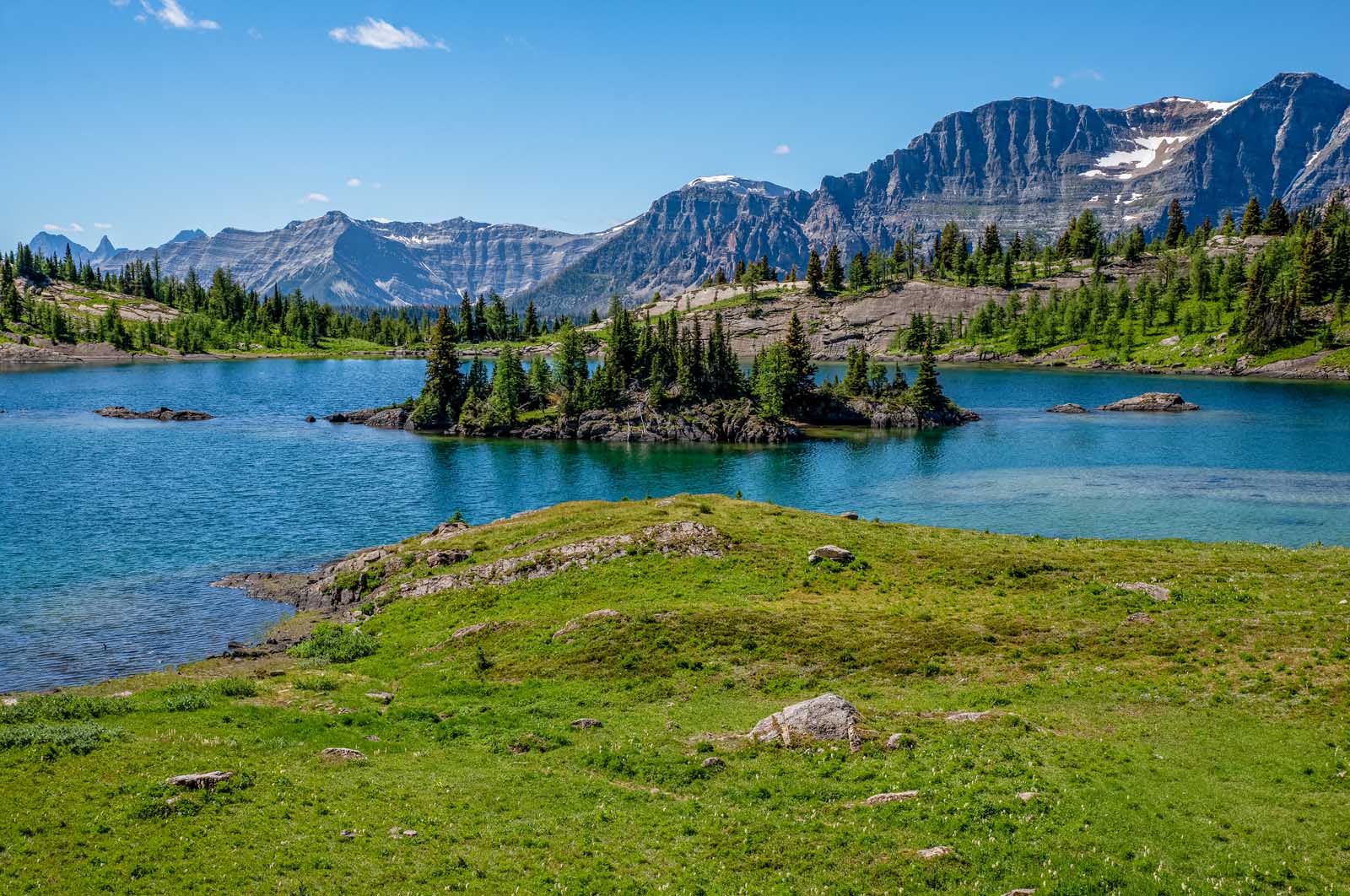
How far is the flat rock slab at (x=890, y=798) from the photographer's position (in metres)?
→ 23.4

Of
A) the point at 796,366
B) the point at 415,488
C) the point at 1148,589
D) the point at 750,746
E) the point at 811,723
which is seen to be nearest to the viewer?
the point at 750,746

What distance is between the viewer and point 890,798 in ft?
77.2

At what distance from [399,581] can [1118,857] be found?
1872 inches

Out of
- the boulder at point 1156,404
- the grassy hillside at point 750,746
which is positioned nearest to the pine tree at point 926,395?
the boulder at point 1156,404

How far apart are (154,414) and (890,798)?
613 ft

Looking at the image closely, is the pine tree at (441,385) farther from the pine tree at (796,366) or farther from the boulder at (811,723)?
the boulder at (811,723)

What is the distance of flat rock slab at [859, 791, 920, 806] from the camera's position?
23359mm

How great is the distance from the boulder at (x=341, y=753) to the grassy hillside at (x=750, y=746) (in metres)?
0.64

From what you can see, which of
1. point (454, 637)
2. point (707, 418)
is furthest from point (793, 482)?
point (454, 637)

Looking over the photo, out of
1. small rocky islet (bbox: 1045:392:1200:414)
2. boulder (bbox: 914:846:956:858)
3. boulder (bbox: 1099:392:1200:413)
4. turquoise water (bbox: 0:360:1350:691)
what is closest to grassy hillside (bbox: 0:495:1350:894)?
boulder (bbox: 914:846:956:858)

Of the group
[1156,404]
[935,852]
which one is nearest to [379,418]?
[935,852]

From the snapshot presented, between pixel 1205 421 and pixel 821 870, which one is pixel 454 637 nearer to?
pixel 821 870

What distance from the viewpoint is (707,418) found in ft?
510

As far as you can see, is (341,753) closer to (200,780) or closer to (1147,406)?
(200,780)
